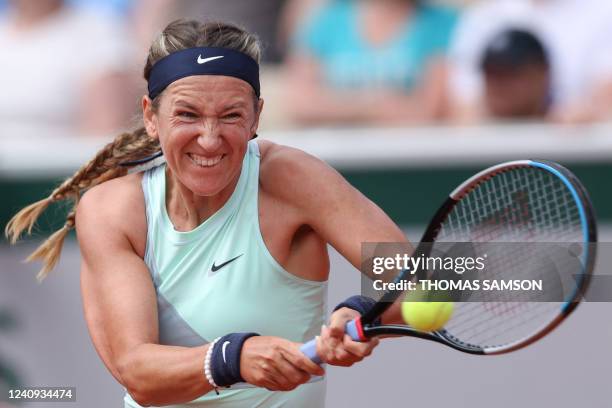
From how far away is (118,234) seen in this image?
294cm

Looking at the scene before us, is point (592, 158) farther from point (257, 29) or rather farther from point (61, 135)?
point (61, 135)

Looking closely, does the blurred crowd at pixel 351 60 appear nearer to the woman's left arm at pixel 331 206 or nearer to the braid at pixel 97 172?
the braid at pixel 97 172

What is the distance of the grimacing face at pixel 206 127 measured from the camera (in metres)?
2.76

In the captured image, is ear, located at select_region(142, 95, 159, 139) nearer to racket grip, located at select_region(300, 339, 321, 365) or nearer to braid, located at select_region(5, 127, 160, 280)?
braid, located at select_region(5, 127, 160, 280)

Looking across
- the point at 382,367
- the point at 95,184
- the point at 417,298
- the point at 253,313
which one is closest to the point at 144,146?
the point at 95,184

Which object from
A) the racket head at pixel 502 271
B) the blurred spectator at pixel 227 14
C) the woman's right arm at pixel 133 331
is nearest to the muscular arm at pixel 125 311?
the woman's right arm at pixel 133 331

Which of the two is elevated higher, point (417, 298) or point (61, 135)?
point (61, 135)

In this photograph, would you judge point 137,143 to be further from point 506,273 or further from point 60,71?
point 60,71

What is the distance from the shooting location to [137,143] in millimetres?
3141

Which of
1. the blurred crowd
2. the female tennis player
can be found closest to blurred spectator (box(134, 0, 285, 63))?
the blurred crowd

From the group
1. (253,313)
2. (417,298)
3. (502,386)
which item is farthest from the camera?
(502,386)

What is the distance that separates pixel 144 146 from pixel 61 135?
2714 mm

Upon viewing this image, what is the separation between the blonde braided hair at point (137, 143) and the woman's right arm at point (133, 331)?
0.42 feet

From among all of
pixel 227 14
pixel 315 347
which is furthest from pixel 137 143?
pixel 227 14
